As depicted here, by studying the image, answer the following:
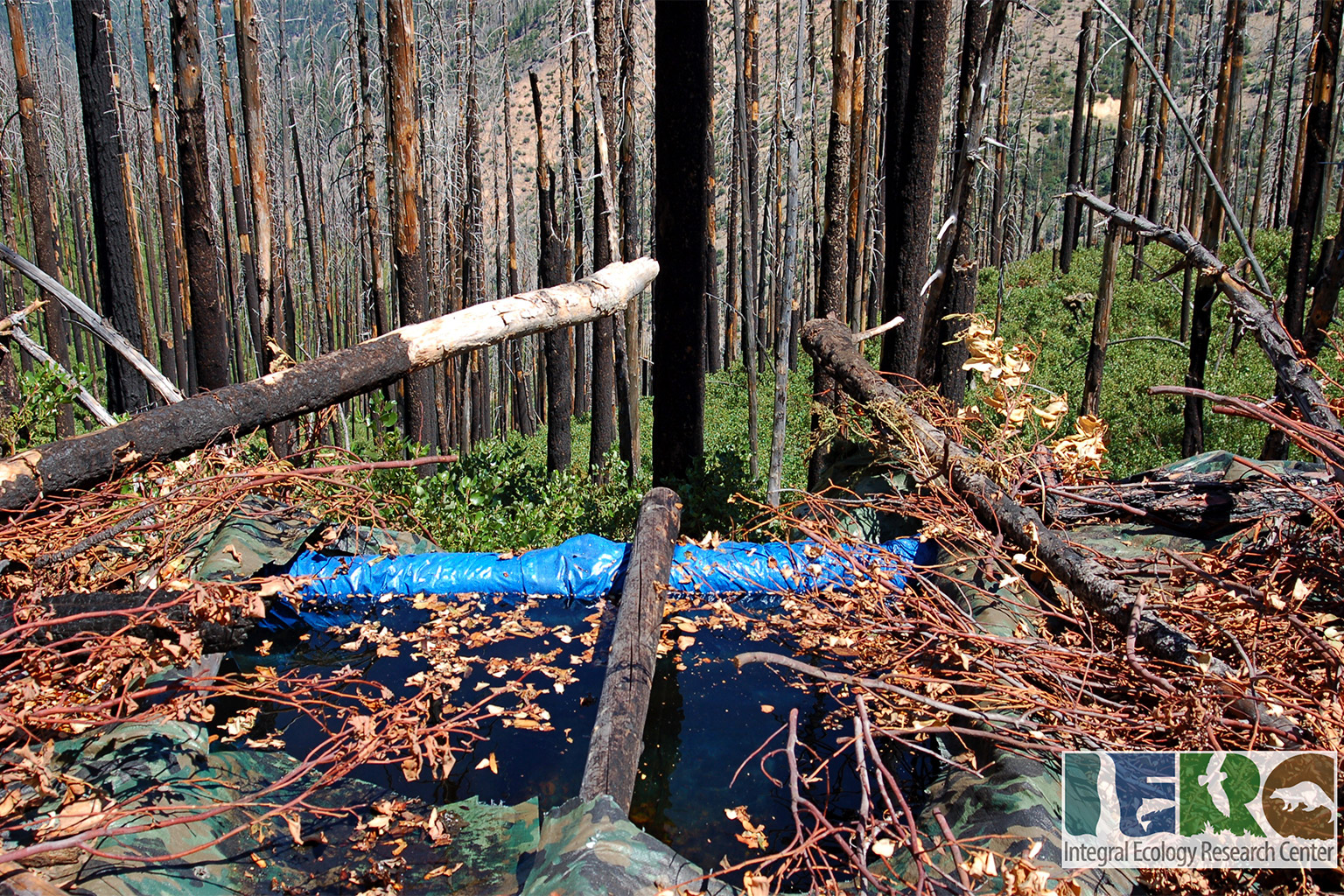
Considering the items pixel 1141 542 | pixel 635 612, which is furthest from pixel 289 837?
pixel 1141 542

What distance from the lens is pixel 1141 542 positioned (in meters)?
5.08

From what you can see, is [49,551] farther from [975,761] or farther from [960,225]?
[960,225]

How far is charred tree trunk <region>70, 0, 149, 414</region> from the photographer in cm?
1006

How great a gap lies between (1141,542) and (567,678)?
380cm

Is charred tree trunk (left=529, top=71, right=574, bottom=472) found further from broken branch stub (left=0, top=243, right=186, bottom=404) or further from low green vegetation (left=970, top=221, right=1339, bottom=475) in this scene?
low green vegetation (left=970, top=221, right=1339, bottom=475)

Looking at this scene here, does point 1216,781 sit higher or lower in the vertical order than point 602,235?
lower

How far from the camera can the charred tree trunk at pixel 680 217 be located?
6.78 metres

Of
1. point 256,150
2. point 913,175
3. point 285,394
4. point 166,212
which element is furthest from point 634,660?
point 166,212

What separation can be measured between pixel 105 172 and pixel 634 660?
10608 millimetres

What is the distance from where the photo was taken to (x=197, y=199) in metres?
7.89

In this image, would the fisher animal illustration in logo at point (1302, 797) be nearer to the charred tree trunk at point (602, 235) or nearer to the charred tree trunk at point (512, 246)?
the charred tree trunk at point (602, 235)

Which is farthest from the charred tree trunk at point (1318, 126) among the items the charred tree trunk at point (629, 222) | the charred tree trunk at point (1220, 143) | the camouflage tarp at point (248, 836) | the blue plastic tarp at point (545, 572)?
the camouflage tarp at point (248, 836)

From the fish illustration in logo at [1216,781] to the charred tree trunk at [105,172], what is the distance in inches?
442

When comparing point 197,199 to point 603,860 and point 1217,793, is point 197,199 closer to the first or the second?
point 603,860
